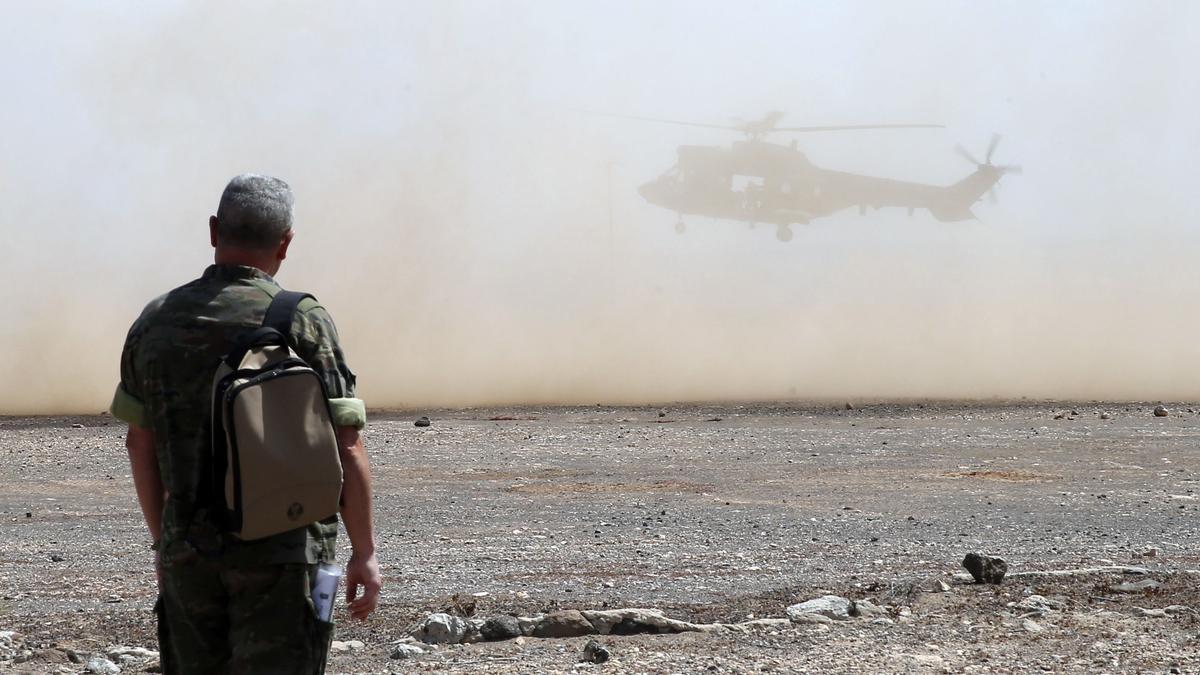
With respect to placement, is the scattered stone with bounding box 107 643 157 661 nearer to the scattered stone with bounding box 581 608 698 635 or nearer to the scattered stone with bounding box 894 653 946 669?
the scattered stone with bounding box 581 608 698 635

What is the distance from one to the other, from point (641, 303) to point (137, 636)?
25.6 metres

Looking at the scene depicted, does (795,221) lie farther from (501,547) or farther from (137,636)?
(137,636)

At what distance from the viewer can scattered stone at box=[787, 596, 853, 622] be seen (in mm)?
6266

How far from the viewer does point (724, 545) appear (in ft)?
28.5

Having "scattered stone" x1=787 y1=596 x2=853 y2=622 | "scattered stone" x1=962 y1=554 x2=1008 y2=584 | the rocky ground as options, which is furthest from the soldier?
"scattered stone" x1=962 y1=554 x2=1008 y2=584

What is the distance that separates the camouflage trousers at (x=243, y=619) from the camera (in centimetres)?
294

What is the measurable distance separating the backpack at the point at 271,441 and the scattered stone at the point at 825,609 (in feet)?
12.4

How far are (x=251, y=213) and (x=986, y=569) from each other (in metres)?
5.06

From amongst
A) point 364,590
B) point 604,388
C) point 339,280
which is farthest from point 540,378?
point 364,590

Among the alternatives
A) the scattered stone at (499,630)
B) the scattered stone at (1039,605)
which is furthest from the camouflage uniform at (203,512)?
the scattered stone at (1039,605)

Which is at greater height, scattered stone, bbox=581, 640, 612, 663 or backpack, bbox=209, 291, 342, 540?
backpack, bbox=209, 291, 342, 540

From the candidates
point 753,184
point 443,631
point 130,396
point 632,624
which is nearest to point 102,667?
point 443,631

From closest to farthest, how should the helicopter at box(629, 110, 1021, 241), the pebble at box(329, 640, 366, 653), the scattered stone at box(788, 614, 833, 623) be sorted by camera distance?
the pebble at box(329, 640, 366, 653) < the scattered stone at box(788, 614, 833, 623) < the helicopter at box(629, 110, 1021, 241)

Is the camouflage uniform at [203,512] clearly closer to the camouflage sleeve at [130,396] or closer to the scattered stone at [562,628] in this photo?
the camouflage sleeve at [130,396]
